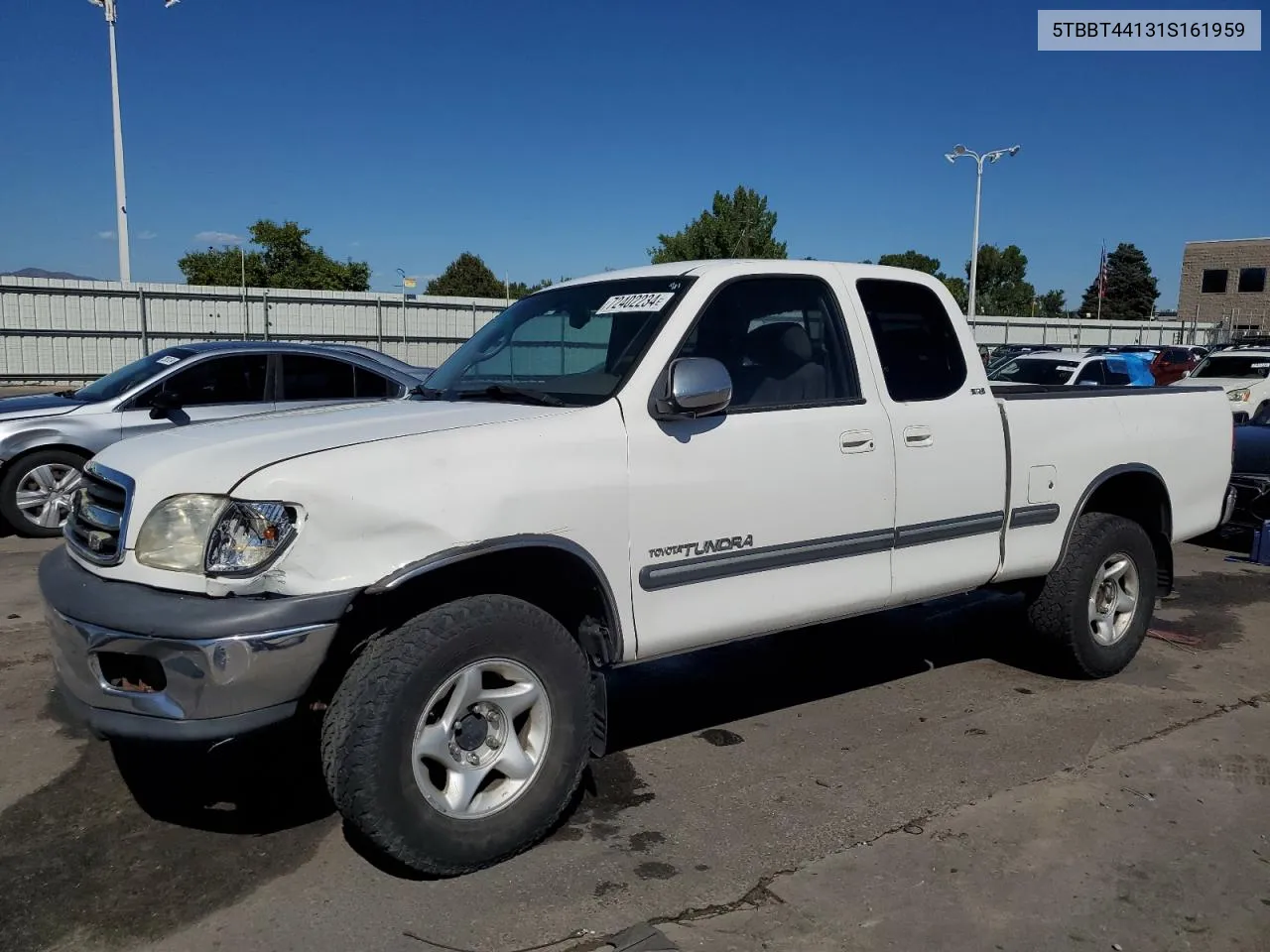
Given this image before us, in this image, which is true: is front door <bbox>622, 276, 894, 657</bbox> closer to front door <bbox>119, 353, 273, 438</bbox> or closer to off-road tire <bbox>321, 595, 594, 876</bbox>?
off-road tire <bbox>321, 595, 594, 876</bbox>

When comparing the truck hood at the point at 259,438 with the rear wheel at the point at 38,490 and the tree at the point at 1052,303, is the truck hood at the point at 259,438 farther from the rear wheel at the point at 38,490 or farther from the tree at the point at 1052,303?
the tree at the point at 1052,303

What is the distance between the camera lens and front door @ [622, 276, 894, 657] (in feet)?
11.7

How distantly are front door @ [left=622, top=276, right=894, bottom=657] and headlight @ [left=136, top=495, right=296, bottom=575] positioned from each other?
1153 millimetres

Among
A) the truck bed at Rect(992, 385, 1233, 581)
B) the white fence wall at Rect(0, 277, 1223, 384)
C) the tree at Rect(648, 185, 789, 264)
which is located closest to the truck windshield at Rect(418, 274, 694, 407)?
the truck bed at Rect(992, 385, 1233, 581)

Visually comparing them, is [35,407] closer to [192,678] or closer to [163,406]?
[163,406]

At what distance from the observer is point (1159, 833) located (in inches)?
144

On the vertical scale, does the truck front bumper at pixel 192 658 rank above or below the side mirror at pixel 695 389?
below

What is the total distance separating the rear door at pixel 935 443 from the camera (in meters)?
4.26

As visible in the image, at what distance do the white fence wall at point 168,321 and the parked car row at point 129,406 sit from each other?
48.5ft

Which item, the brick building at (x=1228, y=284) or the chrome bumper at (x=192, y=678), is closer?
the chrome bumper at (x=192, y=678)

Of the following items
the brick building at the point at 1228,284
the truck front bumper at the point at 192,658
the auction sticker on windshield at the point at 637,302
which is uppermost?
the brick building at the point at 1228,284

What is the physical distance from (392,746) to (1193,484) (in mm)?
4576

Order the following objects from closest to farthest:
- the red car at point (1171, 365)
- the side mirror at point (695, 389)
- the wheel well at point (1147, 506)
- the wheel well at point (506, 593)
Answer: the wheel well at point (506, 593), the side mirror at point (695, 389), the wheel well at point (1147, 506), the red car at point (1171, 365)

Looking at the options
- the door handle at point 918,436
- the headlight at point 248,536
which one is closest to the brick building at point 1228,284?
the door handle at point 918,436
